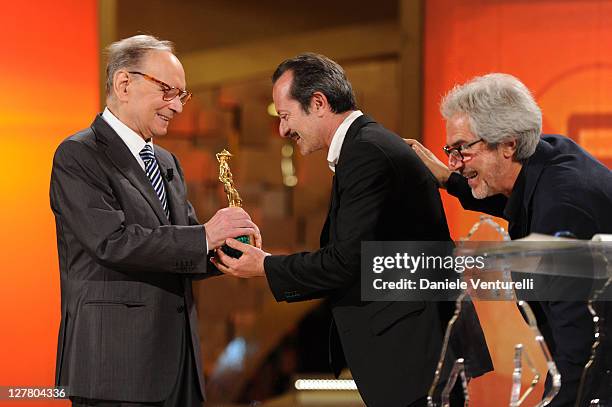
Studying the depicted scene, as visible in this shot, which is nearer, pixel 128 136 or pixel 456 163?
pixel 456 163

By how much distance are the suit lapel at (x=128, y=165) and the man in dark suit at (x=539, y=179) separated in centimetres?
86

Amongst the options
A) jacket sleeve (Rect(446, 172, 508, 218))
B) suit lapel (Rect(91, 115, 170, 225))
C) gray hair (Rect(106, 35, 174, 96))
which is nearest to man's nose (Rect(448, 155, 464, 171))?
jacket sleeve (Rect(446, 172, 508, 218))

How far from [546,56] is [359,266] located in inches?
99.7

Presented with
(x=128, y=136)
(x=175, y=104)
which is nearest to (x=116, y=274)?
(x=128, y=136)

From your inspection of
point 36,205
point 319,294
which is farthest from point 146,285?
point 36,205

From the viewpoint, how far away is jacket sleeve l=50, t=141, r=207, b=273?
2.44m

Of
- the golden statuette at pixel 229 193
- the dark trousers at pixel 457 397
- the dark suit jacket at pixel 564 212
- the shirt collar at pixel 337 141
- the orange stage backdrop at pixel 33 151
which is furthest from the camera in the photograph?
the orange stage backdrop at pixel 33 151

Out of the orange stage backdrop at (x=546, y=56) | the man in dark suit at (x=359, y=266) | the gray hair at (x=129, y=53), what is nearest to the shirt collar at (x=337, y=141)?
the man in dark suit at (x=359, y=266)

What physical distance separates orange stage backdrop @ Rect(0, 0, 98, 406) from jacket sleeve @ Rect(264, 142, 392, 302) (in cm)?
232

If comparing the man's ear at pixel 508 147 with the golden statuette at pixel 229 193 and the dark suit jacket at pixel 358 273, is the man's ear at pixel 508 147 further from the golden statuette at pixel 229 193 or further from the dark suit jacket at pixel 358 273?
the golden statuette at pixel 229 193

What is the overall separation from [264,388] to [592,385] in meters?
3.00

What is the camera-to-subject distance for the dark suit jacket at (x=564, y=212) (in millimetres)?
1839

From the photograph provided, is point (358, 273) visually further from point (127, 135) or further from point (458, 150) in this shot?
point (127, 135)

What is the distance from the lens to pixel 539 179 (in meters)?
2.20
